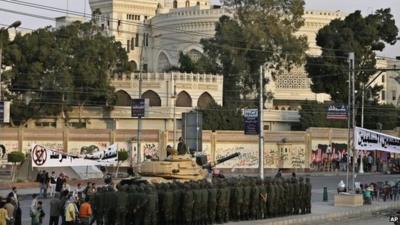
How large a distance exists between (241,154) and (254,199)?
34729 mm

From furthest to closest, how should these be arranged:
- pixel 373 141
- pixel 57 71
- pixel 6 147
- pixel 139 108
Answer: pixel 57 71 → pixel 6 147 → pixel 139 108 → pixel 373 141

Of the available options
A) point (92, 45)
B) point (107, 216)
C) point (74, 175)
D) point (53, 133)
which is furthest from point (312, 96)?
point (107, 216)

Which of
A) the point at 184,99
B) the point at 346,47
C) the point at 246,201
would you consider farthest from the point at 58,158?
the point at 184,99

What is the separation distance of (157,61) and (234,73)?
35.3 metres

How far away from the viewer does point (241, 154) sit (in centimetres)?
6147

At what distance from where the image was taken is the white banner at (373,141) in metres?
33.2

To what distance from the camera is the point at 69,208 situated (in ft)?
72.0

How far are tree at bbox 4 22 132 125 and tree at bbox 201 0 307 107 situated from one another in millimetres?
9594

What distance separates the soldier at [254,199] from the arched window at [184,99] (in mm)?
49297

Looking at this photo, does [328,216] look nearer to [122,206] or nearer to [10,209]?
[122,206]

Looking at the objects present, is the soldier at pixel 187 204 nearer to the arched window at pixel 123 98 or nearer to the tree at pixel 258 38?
the tree at pixel 258 38

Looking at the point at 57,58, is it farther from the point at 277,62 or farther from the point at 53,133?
the point at 277,62

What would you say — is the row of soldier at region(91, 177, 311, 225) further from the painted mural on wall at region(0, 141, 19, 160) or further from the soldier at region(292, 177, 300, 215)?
the painted mural on wall at region(0, 141, 19, 160)

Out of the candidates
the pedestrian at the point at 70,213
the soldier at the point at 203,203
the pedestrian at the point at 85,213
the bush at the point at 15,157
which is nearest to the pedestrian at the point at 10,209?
the pedestrian at the point at 70,213
